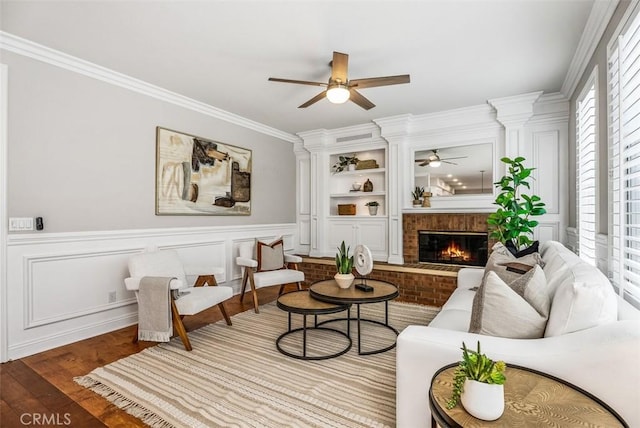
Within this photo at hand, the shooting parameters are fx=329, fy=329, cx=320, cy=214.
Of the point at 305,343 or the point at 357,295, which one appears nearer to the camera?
the point at 305,343

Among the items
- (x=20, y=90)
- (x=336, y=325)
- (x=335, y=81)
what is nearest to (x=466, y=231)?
(x=336, y=325)

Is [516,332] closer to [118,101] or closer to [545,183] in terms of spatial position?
[545,183]

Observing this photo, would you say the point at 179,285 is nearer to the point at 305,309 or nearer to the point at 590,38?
the point at 305,309

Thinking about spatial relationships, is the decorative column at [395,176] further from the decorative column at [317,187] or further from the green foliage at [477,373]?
the green foliage at [477,373]

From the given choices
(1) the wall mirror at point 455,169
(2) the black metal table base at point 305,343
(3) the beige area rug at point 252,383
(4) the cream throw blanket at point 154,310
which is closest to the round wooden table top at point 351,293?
(2) the black metal table base at point 305,343

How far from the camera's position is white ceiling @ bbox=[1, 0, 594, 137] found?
2.30 m

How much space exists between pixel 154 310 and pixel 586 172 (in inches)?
162

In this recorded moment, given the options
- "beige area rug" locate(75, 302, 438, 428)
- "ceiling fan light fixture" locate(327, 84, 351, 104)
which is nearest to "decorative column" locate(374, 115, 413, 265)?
"beige area rug" locate(75, 302, 438, 428)

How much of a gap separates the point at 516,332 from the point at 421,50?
2393mm

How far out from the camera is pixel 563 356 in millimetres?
1279

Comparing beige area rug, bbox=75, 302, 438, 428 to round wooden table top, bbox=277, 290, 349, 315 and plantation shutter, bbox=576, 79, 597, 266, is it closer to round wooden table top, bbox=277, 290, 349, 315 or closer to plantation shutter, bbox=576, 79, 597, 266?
round wooden table top, bbox=277, 290, 349, 315

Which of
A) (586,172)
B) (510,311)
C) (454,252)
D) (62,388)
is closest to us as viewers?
(510,311)

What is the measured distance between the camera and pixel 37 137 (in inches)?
110

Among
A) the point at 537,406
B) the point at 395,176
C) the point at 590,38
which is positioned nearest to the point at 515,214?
the point at 590,38
